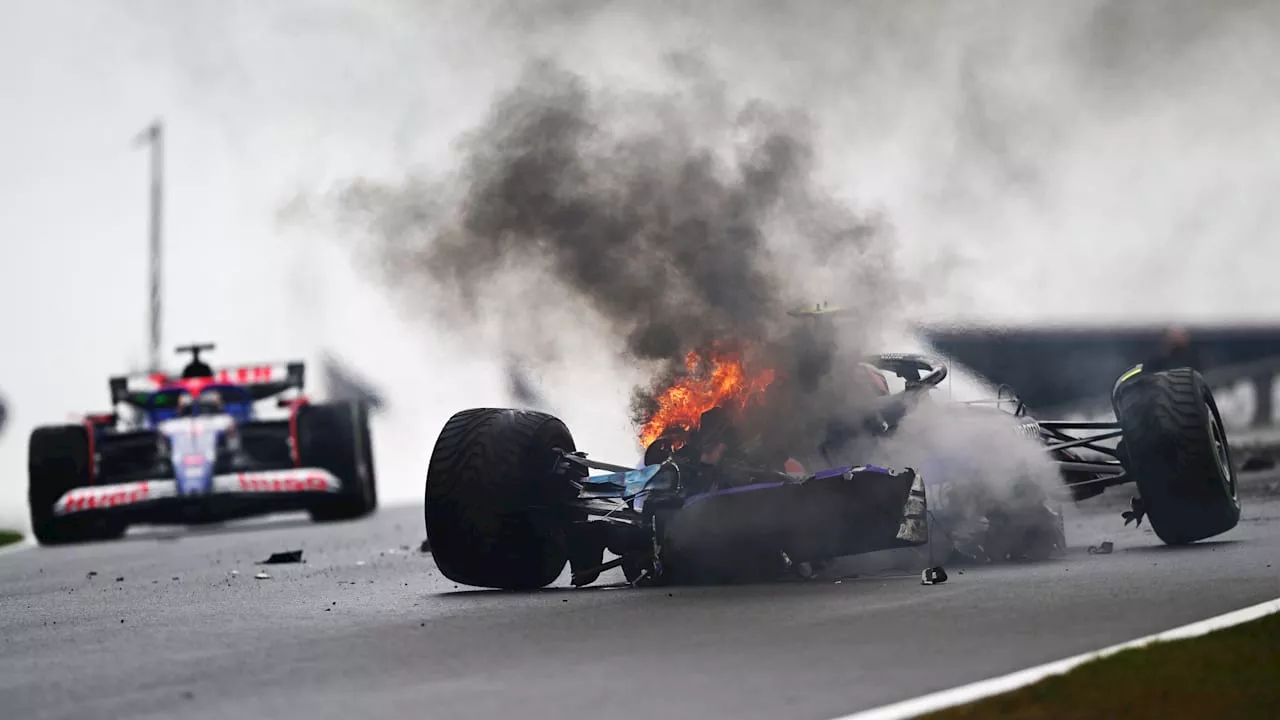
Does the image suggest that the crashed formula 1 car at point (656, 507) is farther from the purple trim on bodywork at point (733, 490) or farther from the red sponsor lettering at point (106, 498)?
the red sponsor lettering at point (106, 498)

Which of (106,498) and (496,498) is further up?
(496,498)

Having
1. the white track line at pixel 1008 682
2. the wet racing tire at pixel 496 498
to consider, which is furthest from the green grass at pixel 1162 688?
the wet racing tire at pixel 496 498

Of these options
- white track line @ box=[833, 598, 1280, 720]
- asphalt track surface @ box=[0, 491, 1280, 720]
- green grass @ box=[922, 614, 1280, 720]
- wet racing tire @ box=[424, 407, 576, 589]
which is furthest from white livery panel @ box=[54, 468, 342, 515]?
green grass @ box=[922, 614, 1280, 720]

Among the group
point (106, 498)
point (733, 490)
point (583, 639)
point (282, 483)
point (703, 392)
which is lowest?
point (106, 498)

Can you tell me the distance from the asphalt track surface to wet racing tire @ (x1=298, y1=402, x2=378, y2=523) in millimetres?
9490

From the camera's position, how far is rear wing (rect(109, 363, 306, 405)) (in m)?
21.7

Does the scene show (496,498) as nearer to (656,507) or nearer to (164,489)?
(656,507)

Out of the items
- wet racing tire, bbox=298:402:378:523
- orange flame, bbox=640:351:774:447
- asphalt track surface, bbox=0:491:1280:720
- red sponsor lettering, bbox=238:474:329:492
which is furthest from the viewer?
wet racing tire, bbox=298:402:378:523

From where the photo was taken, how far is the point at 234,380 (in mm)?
21781

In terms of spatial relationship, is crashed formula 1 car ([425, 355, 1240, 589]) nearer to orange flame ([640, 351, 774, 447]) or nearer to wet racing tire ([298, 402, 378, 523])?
orange flame ([640, 351, 774, 447])

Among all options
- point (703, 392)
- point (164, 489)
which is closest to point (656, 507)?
point (703, 392)

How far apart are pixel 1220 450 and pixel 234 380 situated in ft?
45.3

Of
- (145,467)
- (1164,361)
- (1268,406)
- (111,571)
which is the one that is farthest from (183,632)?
(1268,406)

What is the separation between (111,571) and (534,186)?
5.43 meters
